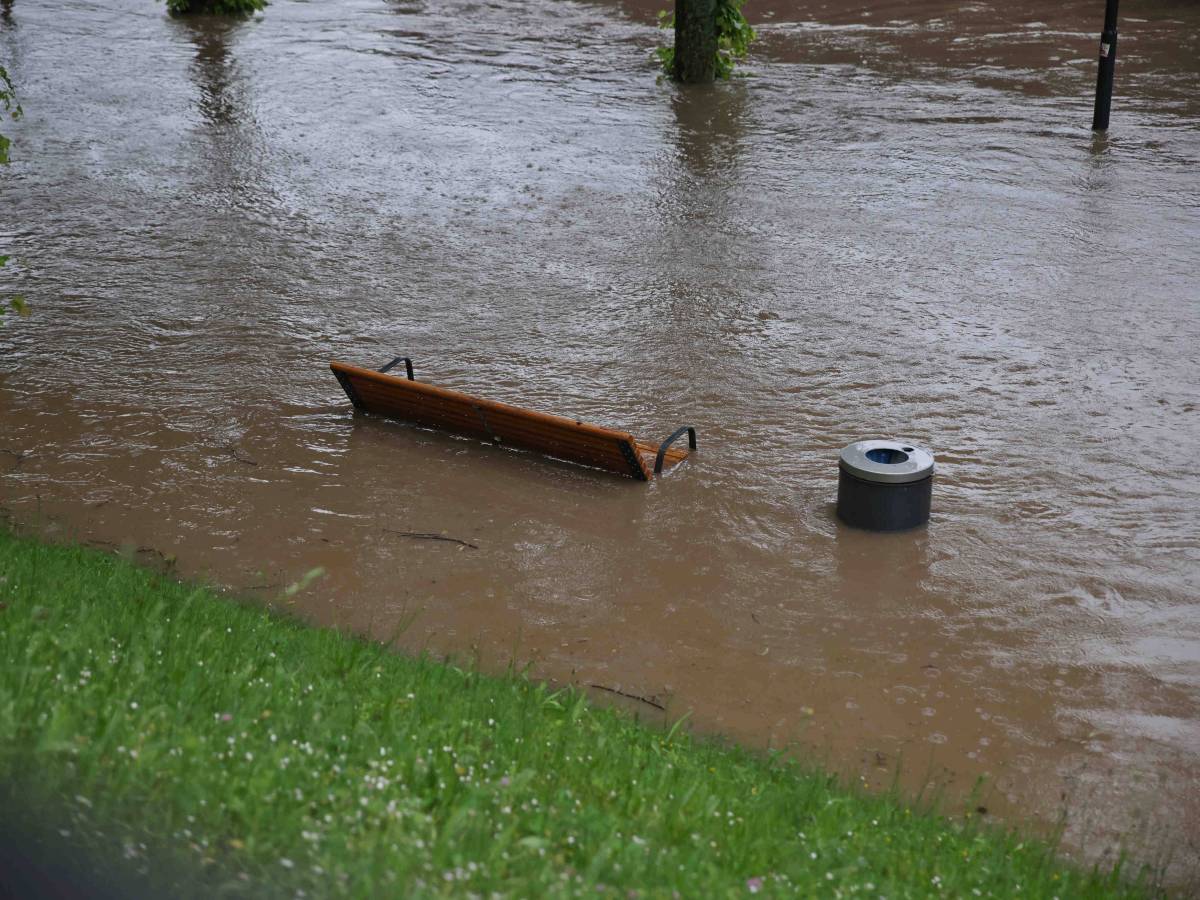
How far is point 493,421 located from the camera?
28.2 feet

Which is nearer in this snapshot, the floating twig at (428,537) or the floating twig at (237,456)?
the floating twig at (428,537)

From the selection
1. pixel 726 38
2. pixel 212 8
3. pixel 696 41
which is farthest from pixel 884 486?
pixel 212 8

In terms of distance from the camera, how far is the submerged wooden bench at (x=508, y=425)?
8.14 metres

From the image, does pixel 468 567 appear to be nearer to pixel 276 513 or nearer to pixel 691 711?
pixel 276 513

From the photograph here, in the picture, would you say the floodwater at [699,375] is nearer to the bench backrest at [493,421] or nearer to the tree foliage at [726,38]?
the bench backrest at [493,421]

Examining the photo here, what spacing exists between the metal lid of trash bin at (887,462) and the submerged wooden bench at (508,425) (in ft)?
3.60

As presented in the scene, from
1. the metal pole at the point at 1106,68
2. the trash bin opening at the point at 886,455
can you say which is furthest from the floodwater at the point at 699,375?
the trash bin opening at the point at 886,455

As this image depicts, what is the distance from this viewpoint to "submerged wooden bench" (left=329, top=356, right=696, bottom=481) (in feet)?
26.7

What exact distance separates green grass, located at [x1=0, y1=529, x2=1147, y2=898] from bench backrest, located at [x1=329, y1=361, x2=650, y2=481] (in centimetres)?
271

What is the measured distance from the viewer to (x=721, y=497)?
8.12 meters

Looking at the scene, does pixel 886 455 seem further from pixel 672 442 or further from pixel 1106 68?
pixel 1106 68

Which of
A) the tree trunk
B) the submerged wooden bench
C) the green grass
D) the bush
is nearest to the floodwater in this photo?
the submerged wooden bench

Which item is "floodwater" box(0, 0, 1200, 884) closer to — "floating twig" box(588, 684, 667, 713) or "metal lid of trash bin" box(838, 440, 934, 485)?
"floating twig" box(588, 684, 667, 713)

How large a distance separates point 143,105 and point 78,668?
15.6 m
